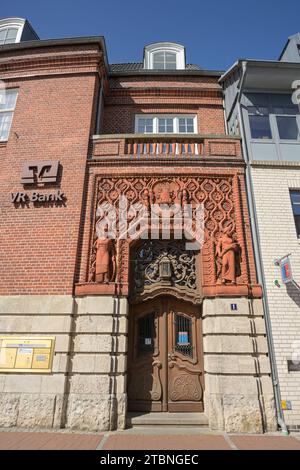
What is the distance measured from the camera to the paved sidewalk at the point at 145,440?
4.88 metres

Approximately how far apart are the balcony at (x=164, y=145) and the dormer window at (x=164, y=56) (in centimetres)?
492

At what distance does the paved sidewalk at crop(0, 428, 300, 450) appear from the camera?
16.0 feet

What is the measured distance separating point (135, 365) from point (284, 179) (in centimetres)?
651

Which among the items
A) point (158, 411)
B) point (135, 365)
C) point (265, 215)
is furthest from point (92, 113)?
point (158, 411)

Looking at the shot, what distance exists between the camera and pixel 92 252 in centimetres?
→ 726

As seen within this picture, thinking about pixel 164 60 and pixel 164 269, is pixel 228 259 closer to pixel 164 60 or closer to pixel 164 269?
pixel 164 269

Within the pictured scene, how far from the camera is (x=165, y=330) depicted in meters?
7.00

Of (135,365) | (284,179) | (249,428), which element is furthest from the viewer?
(284,179)

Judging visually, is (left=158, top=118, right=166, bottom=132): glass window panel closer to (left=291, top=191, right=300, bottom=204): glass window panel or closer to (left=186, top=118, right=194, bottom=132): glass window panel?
(left=186, top=118, right=194, bottom=132): glass window panel

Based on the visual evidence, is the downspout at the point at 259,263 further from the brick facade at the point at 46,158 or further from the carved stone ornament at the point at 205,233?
the brick facade at the point at 46,158

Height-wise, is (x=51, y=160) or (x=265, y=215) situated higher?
(x=51, y=160)

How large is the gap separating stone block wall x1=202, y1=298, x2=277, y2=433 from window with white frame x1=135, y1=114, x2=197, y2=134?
6.31 meters

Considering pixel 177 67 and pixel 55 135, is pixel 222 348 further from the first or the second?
pixel 177 67

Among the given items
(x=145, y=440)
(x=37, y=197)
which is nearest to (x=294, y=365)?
(x=145, y=440)
